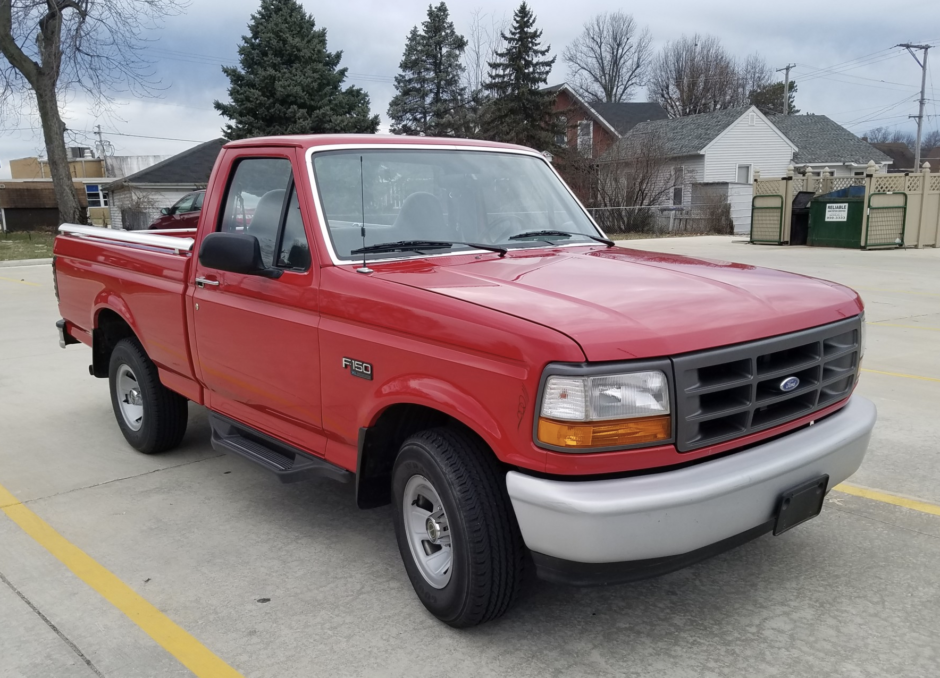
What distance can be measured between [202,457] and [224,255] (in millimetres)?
2152

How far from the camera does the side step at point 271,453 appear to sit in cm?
362

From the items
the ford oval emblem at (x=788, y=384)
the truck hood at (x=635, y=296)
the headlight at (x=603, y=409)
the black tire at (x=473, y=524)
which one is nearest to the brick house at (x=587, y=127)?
the truck hood at (x=635, y=296)

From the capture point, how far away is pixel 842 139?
49406 mm

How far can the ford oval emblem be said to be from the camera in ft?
9.70

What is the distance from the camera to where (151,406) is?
5.11 metres

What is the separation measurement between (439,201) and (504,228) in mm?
363

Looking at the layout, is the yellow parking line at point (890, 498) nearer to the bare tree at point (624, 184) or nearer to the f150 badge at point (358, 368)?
the f150 badge at point (358, 368)

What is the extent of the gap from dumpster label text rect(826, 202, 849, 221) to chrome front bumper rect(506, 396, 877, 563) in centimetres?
2153

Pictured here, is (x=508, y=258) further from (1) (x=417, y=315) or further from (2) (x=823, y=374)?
(2) (x=823, y=374)

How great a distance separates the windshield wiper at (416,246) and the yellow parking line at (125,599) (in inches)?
68.7

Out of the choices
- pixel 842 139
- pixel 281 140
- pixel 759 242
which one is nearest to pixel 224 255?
pixel 281 140

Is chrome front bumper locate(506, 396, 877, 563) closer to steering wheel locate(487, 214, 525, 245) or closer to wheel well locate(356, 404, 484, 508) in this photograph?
wheel well locate(356, 404, 484, 508)

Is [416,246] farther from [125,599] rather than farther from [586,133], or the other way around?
[586,133]

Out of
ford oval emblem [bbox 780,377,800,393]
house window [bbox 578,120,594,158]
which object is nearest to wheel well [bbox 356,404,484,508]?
ford oval emblem [bbox 780,377,800,393]
